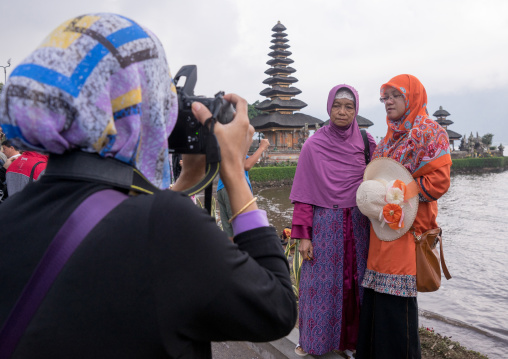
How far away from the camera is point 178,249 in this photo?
746mm

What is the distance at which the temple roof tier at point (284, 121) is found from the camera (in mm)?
30781

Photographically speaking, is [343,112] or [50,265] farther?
[343,112]

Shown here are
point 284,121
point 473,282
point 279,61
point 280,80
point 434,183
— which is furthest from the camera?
point 279,61

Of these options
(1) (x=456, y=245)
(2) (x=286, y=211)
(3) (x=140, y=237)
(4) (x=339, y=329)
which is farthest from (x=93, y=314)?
(2) (x=286, y=211)

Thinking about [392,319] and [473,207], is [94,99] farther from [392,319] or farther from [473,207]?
[473,207]

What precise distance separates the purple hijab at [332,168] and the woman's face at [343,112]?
0.15 feet

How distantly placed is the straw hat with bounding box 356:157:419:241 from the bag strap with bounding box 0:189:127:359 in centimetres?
210

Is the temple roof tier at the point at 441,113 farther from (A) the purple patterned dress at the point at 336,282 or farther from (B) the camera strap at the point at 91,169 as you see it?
(B) the camera strap at the point at 91,169

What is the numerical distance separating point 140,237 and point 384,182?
2.19 m

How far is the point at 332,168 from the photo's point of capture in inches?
121

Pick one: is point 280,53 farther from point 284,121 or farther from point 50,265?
point 50,265

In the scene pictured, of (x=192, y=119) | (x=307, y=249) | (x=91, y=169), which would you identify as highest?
(x=192, y=119)

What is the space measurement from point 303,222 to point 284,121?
2871cm

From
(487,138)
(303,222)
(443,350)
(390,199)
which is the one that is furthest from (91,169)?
(487,138)
